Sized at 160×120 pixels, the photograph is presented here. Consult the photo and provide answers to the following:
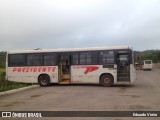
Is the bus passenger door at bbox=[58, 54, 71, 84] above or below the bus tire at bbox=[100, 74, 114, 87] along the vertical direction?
above

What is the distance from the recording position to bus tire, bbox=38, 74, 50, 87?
71.6 feet

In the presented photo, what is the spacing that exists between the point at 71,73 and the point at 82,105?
9.90 m

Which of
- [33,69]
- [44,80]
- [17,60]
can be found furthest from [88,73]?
[17,60]

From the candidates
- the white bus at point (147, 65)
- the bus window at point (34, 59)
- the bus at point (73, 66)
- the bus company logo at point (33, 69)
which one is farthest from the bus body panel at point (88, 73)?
the white bus at point (147, 65)

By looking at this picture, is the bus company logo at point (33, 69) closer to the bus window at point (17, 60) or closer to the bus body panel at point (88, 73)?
the bus window at point (17, 60)

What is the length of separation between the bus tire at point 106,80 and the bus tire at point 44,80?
4.38 metres

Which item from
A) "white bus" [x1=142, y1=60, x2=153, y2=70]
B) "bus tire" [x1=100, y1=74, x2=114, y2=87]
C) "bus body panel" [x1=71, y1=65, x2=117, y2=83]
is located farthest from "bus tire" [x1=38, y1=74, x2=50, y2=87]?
"white bus" [x1=142, y1=60, x2=153, y2=70]

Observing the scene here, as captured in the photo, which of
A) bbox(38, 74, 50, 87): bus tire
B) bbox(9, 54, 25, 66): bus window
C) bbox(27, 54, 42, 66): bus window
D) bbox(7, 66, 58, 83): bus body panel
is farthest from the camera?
bbox(9, 54, 25, 66): bus window

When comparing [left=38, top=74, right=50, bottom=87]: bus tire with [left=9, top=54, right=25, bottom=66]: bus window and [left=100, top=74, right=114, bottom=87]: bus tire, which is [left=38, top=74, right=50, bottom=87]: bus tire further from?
[left=100, top=74, right=114, bottom=87]: bus tire

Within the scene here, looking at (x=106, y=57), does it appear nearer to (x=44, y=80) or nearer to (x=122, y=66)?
(x=122, y=66)

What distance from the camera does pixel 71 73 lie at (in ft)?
69.9

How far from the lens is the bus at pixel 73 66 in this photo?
65.5 feet

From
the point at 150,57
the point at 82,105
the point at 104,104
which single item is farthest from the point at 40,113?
the point at 150,57

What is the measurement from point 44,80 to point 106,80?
5066mm
